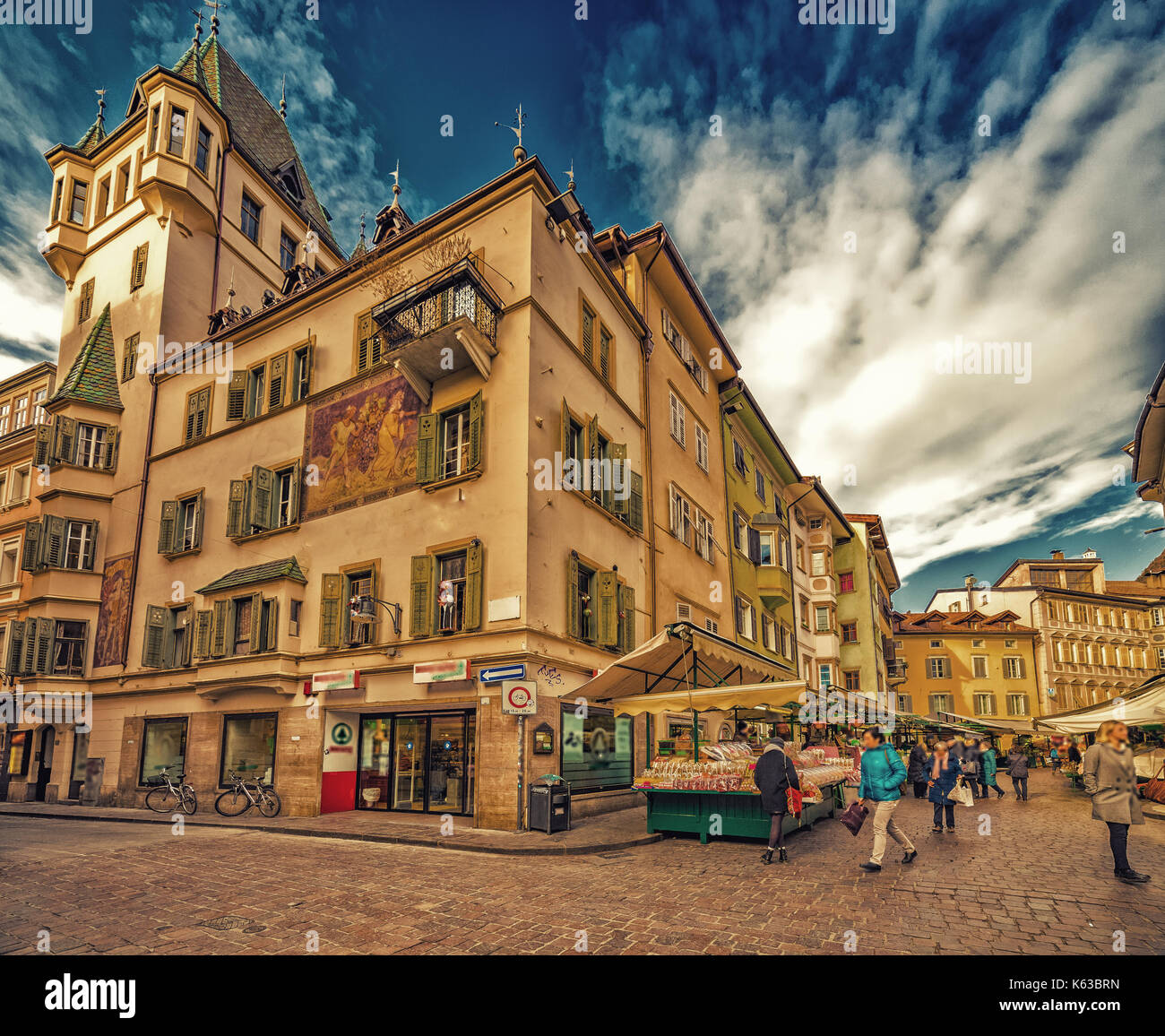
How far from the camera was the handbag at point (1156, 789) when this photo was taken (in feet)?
58.9

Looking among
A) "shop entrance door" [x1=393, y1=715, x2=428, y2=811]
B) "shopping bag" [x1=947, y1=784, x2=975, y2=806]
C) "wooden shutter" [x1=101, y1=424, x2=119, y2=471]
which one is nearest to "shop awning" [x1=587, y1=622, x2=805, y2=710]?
"shopping bag" [x1=947, y1=784, x2=975, y2=806]

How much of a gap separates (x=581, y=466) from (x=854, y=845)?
1043 centimetres

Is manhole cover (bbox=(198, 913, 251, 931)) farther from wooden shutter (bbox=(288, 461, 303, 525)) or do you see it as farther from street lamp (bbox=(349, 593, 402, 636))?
wooden shutter (bbox=(288, 461, 303, 525))

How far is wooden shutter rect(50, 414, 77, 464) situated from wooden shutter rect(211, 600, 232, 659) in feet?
32.8

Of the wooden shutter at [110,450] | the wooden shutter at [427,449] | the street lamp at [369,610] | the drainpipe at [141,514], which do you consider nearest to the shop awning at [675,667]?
the street lamp at [369,610]

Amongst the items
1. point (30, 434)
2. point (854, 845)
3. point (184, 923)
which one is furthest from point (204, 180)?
point (854, 845)

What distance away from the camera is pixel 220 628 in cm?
1981

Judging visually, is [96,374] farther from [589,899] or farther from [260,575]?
[589,899]

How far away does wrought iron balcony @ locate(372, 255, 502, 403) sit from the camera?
1691 centimetres

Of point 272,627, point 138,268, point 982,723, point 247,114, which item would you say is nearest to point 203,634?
point 272,627

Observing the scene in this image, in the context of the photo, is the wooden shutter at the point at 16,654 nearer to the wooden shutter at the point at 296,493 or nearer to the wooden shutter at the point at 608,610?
the wooden shutter at the point at 296,493

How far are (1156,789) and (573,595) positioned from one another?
15.4m

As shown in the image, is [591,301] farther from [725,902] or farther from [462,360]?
[725,902]
